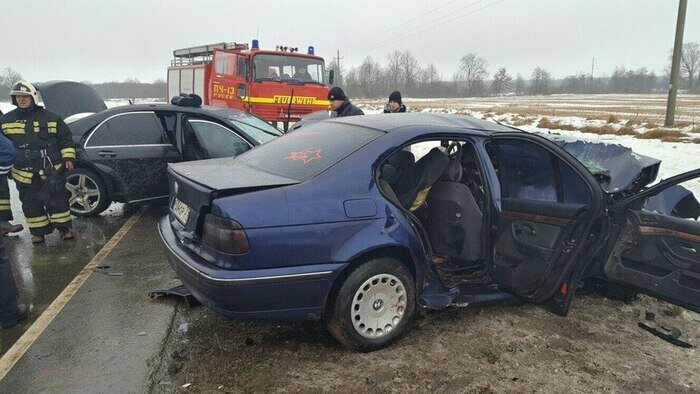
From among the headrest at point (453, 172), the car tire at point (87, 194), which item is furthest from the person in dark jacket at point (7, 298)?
the headrest at point (453, 172)

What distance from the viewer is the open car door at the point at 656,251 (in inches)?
122

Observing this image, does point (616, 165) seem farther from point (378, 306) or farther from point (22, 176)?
point (22, 176)

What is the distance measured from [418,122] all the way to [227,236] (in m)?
1.55

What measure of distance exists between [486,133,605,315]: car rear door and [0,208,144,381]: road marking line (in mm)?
3069

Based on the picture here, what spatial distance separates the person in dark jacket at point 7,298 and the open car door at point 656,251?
414cm

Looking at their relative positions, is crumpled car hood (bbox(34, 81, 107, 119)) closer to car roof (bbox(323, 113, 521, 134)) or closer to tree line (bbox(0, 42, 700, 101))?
car roof (bbox(323, 113, 521, 134))

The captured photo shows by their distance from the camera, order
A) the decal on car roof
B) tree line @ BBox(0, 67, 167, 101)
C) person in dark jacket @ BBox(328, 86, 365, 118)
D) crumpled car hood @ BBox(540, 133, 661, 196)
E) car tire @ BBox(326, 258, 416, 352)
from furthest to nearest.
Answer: tree line @ BBox(0, 67, 167, 101) < person in dark jacket @ BBox(328, 86, 365, 118) < crumpled car hood @ BBox(540, 133, 661, 196) < the decal on car roof < car tire @ BBox(326, 258, 416, 352)

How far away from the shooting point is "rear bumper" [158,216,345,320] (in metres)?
2.60

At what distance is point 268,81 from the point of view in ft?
38.1

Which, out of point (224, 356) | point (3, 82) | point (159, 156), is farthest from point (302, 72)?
point (3, 82)

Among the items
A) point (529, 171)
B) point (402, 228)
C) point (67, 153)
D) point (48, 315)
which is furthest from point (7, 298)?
point (529, 171)

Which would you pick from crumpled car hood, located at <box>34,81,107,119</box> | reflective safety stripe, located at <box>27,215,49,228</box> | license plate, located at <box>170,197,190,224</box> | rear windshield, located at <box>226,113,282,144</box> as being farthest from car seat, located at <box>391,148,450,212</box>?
crumpled car hood, located at <box>34,81,107,119</box>

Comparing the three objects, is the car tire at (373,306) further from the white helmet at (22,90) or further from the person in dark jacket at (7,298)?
the white helmet at (22,90)

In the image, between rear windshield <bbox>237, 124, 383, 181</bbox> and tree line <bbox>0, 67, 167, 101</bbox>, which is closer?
rear windshield <bbox>237, 124, 383, 181</bbox>
